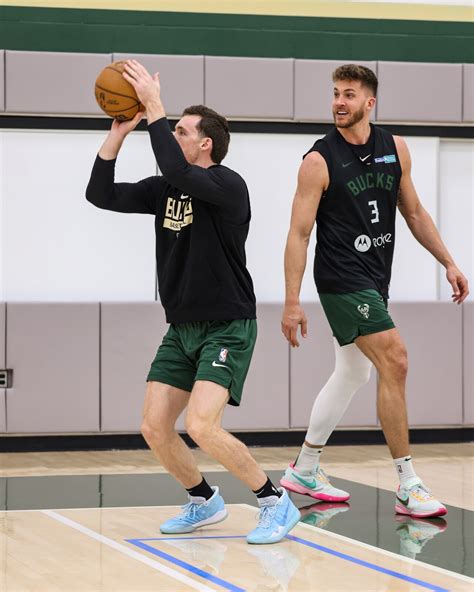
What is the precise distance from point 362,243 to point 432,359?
325cm

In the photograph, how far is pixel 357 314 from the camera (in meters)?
5.38

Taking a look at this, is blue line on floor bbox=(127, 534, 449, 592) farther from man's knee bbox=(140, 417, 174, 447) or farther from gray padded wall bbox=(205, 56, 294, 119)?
gray padded wall bbox=(205, 56, 294, 119)

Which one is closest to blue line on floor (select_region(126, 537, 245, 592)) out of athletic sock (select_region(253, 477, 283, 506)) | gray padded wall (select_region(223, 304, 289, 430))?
athletic sock (select_region(253, 477, 283, 506))

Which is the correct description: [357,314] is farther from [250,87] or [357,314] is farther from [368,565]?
[250,87]

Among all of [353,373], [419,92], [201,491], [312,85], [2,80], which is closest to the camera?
[201,491]

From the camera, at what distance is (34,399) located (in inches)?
316

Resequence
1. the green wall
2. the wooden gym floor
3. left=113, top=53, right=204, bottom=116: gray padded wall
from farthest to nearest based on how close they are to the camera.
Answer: the green wall
left=113, top=53, right=204, bottom=116: gray padded wall
the wooden gym floor

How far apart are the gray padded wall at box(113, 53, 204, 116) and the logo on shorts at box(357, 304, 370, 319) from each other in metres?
3.30

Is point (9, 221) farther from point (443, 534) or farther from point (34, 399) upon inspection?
point (443, 534)

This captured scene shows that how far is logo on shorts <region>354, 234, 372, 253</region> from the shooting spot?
5.50 meters

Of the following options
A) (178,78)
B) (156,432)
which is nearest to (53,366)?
(178,78)

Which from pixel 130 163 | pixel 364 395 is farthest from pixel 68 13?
pixel 364 395

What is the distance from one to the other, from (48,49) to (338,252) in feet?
12.2

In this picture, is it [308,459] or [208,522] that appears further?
[308,459]
